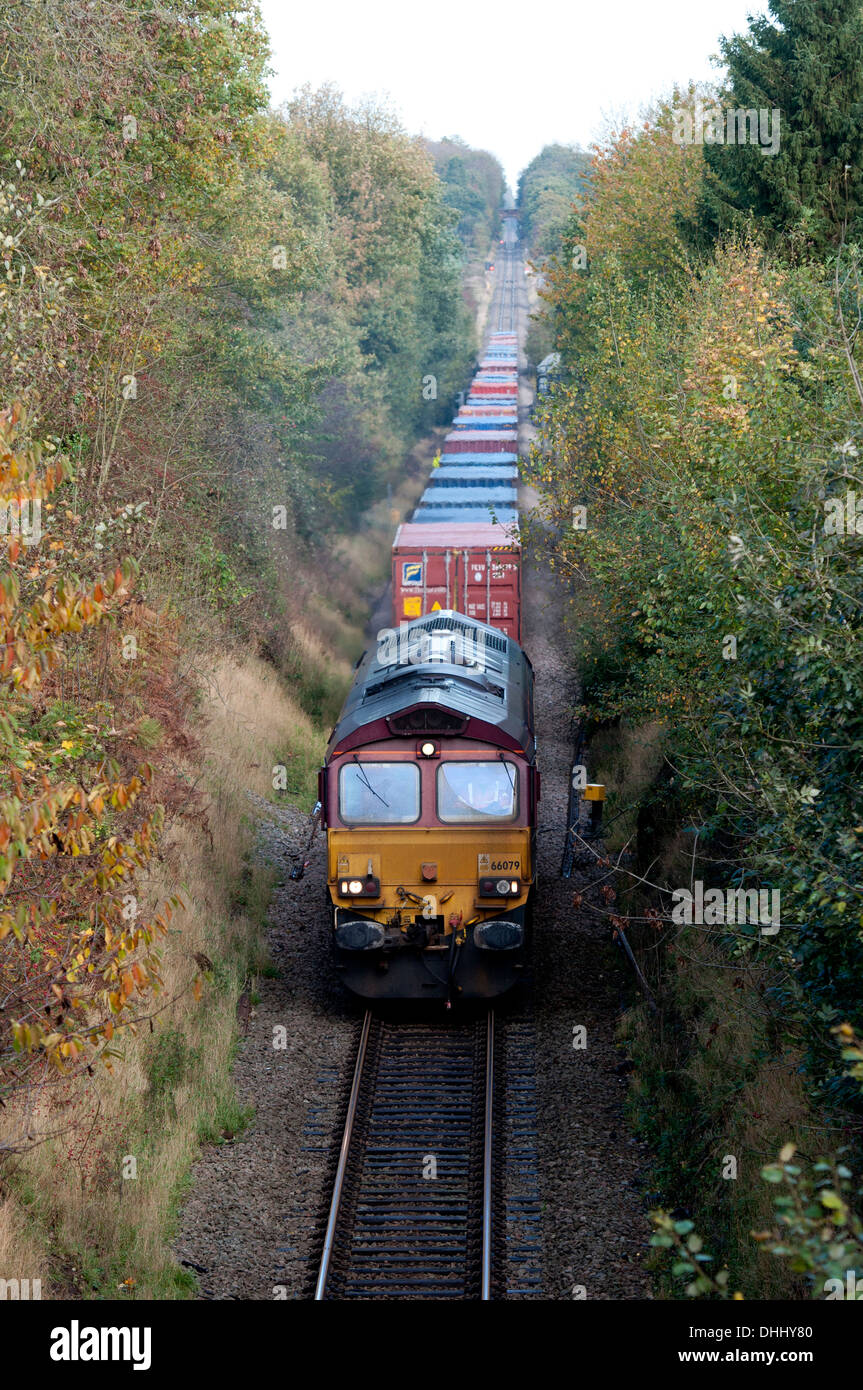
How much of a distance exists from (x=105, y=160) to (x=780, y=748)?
1174cm

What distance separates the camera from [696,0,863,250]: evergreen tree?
21.8m

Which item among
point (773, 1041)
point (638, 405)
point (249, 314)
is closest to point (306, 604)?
point (249, 314)

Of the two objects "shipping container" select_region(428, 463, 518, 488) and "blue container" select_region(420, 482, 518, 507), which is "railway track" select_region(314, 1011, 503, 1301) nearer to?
"blue container" select_region(420, 482, 518, 507)

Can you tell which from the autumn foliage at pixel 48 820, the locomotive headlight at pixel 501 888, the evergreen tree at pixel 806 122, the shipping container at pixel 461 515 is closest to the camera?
the autumn foliage at pixel 48 820

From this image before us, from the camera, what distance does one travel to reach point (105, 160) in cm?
1499

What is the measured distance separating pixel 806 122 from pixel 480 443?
1707cm

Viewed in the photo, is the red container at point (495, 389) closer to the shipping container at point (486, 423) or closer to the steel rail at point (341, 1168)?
the shipping container at point (486, 423)

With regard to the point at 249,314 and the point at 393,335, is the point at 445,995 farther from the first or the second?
the point at 393,335

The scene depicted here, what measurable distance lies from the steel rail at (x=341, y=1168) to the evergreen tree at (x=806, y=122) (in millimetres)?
16554

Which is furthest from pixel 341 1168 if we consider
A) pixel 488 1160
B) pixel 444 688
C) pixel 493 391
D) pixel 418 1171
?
pixel 493 391

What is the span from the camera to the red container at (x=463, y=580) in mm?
20172

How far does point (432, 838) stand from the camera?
39.5 feet

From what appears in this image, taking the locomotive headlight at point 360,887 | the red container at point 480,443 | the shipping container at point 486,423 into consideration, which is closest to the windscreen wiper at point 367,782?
the locomotive headlight at point 360,887

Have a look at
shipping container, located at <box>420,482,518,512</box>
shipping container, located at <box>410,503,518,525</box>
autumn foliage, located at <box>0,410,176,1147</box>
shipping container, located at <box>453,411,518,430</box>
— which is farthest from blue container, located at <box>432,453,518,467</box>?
autumn foliage, located at <box>0,410,176,1147</box>
